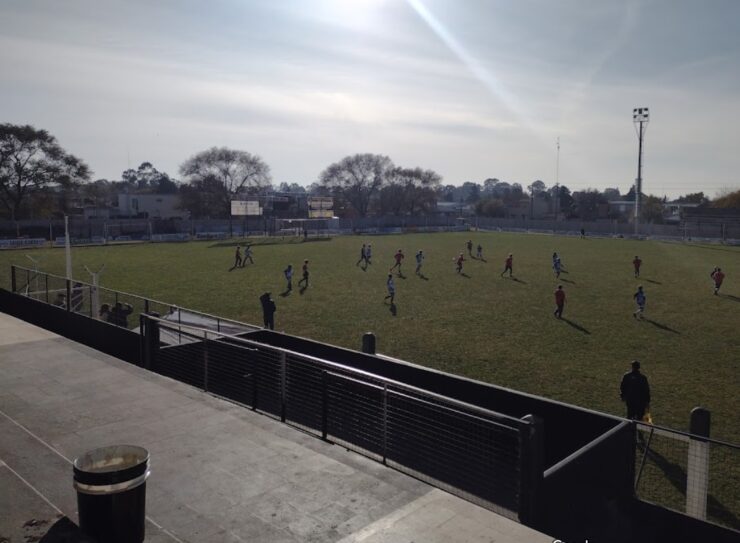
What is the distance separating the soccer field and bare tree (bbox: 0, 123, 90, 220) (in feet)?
104

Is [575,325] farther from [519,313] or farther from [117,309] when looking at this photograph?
[117,309]

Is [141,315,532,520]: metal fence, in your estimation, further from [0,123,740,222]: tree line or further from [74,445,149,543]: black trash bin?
[0,123,740,222]: tree line

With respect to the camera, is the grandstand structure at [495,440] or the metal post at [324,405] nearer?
the grandstand structure at [495,440]

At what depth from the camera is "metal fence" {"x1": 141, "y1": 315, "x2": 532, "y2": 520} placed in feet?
20.2

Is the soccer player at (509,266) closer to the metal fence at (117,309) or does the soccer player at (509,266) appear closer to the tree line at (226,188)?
the metal fence at (117,309)

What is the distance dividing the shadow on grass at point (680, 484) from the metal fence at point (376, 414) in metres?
3.16

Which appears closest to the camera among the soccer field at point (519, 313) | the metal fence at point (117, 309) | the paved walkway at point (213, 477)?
the paved walkway at point (213, 477)

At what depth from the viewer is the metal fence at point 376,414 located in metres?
6.16

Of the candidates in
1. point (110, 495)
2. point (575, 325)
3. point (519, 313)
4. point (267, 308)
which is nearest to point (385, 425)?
point (110, 495)

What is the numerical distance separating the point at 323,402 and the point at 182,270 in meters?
29.7

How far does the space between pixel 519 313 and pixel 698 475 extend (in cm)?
1480

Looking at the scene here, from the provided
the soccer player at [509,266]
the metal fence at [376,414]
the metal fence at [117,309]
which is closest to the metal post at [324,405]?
the metal fence at [376,414]

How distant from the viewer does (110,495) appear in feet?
15.1

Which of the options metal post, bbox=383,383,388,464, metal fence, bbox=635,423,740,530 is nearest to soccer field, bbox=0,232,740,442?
metal fence, bbox=635,423,740,530
